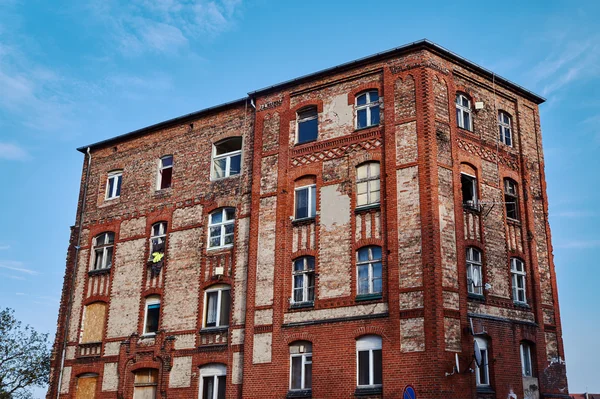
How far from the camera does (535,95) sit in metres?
27.1

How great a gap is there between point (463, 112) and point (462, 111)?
0.07 meters

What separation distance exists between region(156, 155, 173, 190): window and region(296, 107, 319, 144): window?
6.67 m

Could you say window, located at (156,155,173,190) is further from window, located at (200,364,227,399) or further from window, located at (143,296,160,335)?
window, located at (200,364,227,399)

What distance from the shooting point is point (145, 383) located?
26500 millimetres

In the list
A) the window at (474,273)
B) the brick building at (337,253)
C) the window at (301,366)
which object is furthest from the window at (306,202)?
the window at (474,273)

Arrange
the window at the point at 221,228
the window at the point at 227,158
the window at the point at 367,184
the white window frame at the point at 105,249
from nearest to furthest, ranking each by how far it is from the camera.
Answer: the window at the point at 367,184
the window at the point at 221,228
the window at the point at 227,158
the white window frame at the point at 105,249

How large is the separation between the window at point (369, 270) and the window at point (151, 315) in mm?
9300

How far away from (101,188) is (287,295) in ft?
40.1

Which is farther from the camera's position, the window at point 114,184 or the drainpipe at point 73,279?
the window at point 114,184

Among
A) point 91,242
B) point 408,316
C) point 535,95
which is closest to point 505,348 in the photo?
point 408,316

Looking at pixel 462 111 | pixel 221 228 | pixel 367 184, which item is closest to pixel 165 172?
pixel 221 228

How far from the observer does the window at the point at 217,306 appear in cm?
2545

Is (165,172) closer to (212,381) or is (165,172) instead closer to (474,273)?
(212,381)

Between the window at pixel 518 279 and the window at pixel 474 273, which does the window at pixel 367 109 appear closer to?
the window at pixel 474 273
